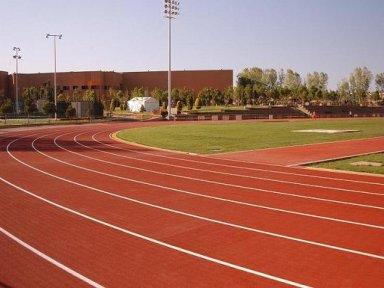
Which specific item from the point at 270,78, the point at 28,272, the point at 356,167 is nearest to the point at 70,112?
the point at 356,167

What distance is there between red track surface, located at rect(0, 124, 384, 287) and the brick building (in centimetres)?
9188

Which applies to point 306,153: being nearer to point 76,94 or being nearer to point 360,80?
point 76,94

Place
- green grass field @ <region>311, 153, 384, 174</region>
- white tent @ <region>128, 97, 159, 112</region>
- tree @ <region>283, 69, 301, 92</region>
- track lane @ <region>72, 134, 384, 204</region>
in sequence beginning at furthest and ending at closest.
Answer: tree @ <region>283, 69, 301, 92</region>
white tent @ <region>128, 97, 159, 112</region>
green grass field @ <region>311, 153, 384, 174</region>
track lane @ <region>72, 134, 384, 204</region>

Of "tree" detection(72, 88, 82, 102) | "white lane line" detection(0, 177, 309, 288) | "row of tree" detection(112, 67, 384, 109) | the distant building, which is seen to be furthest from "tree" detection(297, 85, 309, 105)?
"white lane line" detection(0, 177, 309, 288)

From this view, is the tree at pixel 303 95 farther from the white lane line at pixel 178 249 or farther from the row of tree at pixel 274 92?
the white lane line at pixel 178 249

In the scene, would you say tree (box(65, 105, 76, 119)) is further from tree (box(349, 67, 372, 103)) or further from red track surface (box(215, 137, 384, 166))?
tree (box(349, 67, 372, 103))

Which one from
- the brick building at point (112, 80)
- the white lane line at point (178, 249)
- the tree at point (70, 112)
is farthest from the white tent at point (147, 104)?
the white lane line at point (178, 249)

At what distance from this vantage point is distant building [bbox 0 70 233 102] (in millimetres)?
105938

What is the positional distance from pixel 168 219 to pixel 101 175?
22.3 ft

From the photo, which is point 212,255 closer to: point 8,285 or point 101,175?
point 8,285

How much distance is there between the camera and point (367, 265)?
283 inches

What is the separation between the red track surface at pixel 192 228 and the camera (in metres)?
6.94

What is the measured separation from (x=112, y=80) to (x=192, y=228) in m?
103

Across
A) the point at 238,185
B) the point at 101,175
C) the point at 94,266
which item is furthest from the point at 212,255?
the point at 101,175
